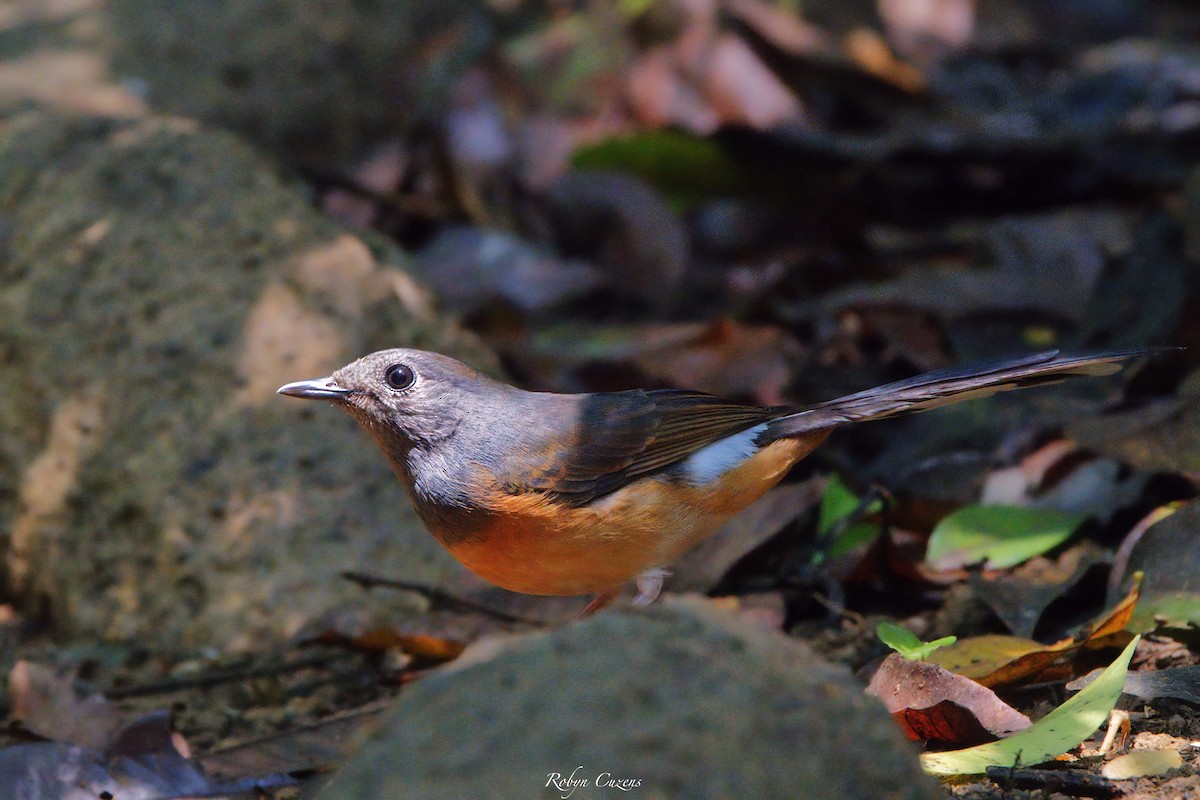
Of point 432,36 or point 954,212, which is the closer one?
point 954,212

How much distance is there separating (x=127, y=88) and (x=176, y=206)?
2547 mm

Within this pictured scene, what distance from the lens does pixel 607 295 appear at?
23.0 feet

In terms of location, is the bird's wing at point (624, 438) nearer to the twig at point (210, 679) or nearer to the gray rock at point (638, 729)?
the twig at point (210, 679)

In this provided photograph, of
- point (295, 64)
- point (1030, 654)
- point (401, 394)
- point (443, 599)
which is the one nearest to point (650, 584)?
point (443, 599)

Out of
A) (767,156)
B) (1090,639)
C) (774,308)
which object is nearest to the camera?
(1090,639)

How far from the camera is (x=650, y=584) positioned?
4141mm

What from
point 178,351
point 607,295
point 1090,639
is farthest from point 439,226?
point 1090,639

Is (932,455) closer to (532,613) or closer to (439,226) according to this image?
(532,613)

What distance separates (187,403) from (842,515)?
275 centimetres

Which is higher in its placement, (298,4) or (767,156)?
(298,4)

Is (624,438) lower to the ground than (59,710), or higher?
higher

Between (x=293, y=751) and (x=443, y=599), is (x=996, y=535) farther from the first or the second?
(x=293, y=751)

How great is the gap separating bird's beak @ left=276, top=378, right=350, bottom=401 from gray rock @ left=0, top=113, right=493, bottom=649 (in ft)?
2.89

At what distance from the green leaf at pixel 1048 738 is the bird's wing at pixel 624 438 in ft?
4.70
